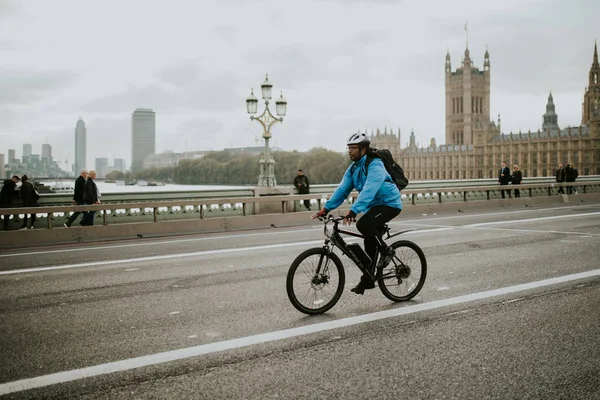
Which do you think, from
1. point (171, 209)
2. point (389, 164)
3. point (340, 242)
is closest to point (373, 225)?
point (340, 242)

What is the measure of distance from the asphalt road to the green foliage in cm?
12110

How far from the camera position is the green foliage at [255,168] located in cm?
14250

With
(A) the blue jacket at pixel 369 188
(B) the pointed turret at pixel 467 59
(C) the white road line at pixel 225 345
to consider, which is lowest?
(C) the white road line at pixel 225 345

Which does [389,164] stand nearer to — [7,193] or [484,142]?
[7,193]

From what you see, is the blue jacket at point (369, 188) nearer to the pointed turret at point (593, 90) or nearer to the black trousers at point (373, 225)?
the black trousers at point (373, 225)

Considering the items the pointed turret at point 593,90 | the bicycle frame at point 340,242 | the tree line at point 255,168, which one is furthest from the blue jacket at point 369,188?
the pointed turret at point 593,90

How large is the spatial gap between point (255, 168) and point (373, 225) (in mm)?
148440

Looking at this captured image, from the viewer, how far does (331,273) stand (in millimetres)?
6605

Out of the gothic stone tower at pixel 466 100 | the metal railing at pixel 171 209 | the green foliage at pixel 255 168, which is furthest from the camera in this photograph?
the gothic stone tower at pixel 466 100

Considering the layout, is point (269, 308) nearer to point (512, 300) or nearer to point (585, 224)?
point (512, 300)

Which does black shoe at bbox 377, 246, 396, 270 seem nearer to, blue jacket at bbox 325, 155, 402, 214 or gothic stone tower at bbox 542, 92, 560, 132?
blue jacket at bbox 325, 155, 402, 214

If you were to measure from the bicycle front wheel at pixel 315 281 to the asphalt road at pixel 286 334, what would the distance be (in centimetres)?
15

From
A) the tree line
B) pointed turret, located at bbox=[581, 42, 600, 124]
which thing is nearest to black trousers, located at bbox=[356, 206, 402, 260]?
the tree line

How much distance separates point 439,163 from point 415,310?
6613 inches
